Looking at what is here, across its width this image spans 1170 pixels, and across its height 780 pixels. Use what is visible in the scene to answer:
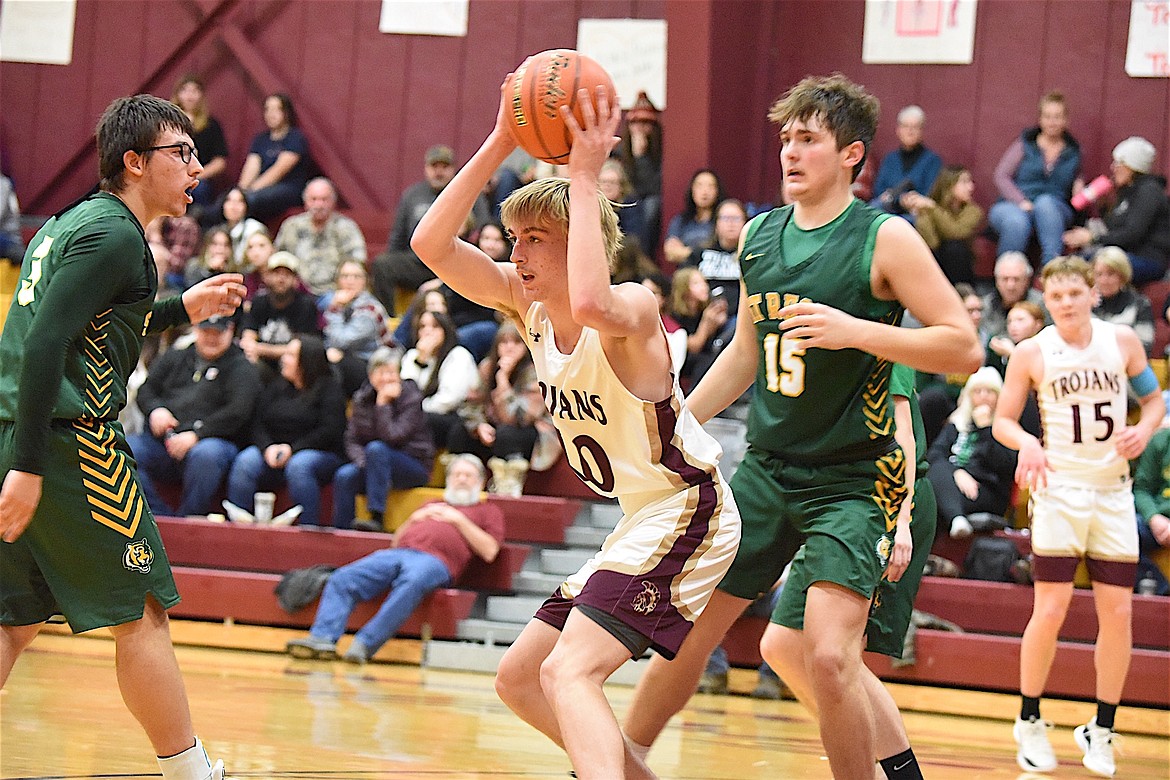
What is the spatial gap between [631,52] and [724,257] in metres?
3.13

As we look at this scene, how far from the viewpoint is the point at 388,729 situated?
5293 millimetres

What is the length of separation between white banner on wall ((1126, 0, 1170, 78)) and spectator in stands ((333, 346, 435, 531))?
5972 millimetres

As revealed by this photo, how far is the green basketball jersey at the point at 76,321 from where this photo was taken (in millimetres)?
3061

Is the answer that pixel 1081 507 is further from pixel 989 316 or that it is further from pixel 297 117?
pixel 297 117

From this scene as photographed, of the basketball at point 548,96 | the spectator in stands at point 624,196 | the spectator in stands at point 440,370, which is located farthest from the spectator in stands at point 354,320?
the basketball at point 548,96

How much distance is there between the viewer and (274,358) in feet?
30.2

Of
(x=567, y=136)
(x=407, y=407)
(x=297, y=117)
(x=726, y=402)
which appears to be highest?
(x=297, y=117)

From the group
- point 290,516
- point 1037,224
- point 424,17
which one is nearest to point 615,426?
point 290,516

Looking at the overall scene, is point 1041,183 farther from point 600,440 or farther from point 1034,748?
point 600,440

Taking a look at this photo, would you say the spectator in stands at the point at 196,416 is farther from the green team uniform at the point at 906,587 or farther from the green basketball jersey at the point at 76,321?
the green team uniform at the point at 906,587

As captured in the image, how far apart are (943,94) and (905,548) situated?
7.85 meters

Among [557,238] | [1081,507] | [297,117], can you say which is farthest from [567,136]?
[297,117]

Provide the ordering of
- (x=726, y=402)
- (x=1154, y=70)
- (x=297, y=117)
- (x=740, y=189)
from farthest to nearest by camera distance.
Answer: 1. (x=297, y=117)
2. (x=740, y=189)
3. (x=1154, y=70)
4. (x=726, y=402)

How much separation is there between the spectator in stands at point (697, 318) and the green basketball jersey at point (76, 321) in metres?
5.19
